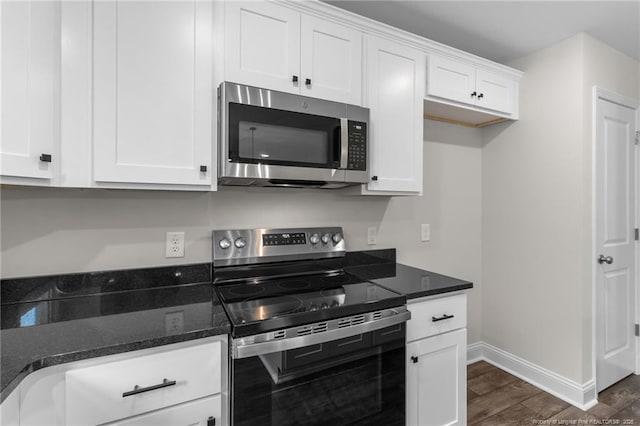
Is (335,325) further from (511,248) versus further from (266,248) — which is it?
(511,248)

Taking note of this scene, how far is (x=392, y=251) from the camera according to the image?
2350 mm

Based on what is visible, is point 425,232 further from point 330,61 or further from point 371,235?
point 330,61

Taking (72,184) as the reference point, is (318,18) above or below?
above

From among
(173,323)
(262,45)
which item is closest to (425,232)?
(262,45)

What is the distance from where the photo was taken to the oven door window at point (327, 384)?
3.90 feet

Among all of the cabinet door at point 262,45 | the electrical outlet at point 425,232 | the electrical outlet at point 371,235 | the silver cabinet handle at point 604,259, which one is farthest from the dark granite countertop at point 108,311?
the silver cabinet handle at point 604,259

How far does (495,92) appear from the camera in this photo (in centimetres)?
242

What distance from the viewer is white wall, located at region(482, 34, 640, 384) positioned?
7.27 ft

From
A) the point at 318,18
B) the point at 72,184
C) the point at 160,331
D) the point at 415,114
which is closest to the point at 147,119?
the point at 72,184

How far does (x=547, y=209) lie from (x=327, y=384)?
2.03 meters

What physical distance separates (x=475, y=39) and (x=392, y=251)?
1.58 m

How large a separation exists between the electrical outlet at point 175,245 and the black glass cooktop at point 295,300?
0.26 meters

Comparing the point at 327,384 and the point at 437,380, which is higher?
the point at 327,384

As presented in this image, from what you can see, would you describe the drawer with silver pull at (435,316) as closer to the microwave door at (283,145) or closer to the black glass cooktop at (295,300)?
the black glass cooktop at (295,300)
